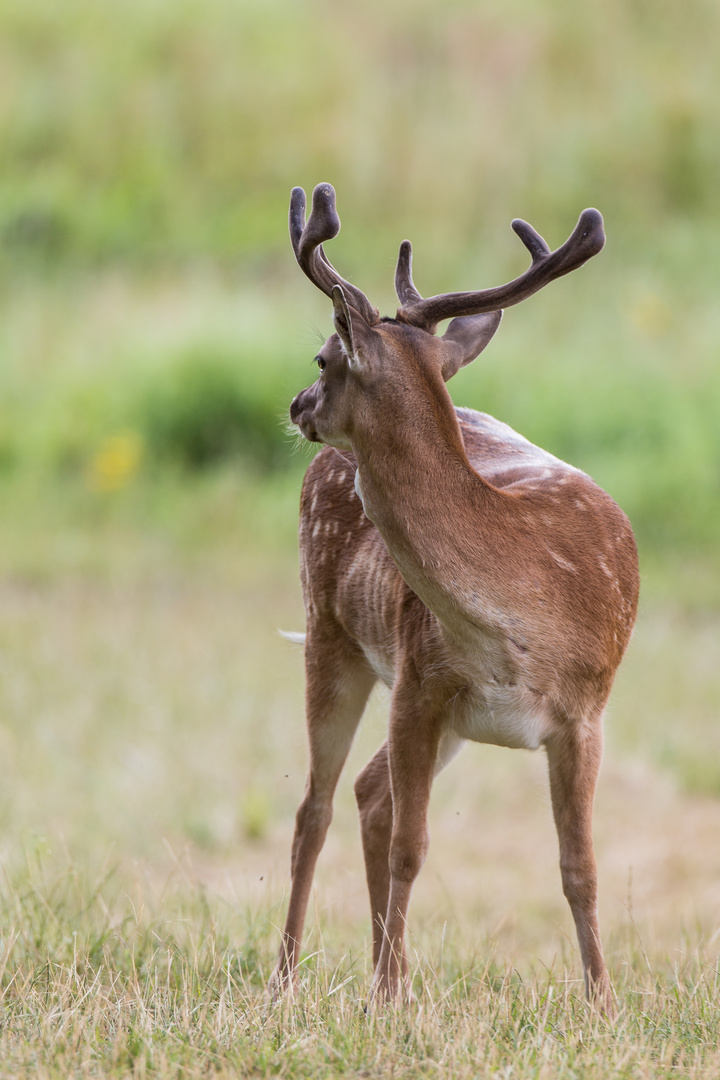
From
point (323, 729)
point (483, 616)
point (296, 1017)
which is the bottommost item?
point (296, 1017)

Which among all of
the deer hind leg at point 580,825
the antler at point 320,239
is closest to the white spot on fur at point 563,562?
A: the deer hind leg at point 580,825

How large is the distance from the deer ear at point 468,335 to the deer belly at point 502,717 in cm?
80

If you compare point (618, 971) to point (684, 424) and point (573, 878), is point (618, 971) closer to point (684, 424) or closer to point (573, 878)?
point (573, 878)

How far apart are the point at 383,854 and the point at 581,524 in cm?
134

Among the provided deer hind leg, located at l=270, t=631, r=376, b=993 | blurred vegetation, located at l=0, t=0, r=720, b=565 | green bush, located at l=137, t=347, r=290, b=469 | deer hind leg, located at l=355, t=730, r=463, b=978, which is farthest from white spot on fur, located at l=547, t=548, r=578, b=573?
green bush, located at l=137, t=347, r=290, b=469

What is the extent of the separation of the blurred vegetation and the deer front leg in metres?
10.9

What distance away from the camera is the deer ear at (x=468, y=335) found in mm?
3562

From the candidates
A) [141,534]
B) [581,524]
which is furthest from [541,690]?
[141,534]

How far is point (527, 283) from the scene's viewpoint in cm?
339

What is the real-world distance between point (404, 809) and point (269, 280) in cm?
1472

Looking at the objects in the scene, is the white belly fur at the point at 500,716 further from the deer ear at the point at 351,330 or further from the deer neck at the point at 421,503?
the deer ear at the point at 351,330

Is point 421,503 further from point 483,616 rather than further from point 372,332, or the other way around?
point 372,332

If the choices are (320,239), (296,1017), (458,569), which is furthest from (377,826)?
(320,239)

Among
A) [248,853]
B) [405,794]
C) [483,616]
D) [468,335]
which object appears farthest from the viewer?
[248,853]
